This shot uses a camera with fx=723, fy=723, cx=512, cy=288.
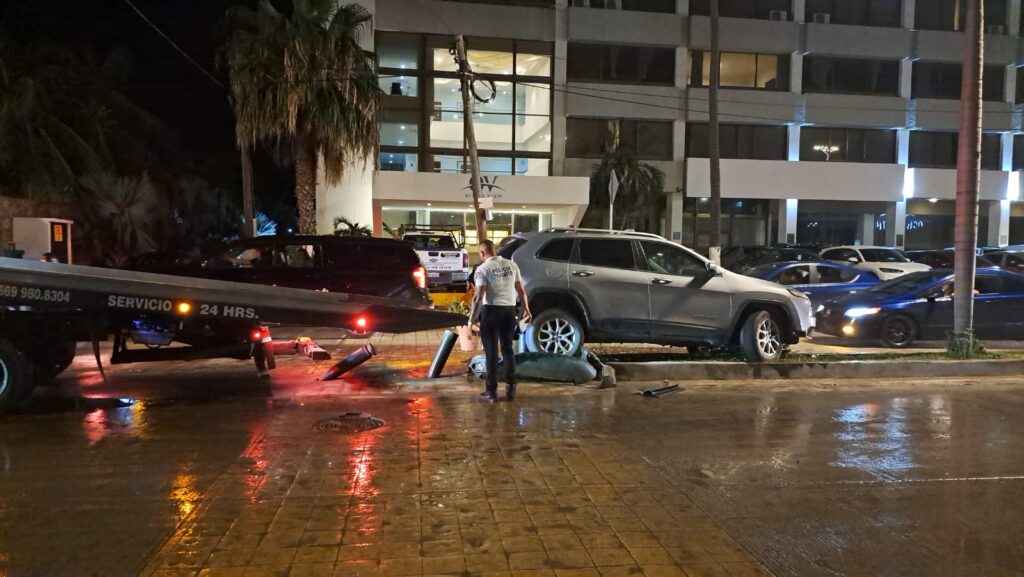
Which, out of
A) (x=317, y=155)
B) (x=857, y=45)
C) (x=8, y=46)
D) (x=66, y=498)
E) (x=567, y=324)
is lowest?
(x=66, y=498)

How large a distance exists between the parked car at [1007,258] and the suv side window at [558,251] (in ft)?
44.4

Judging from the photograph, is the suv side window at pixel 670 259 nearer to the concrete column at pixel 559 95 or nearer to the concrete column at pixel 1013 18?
the concrete column at pixel 559 95

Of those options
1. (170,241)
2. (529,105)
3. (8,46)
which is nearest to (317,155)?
(170,241)

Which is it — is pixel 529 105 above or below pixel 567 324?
above

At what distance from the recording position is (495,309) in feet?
26.0

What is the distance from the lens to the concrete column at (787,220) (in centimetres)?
3256

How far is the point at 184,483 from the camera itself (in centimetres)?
530

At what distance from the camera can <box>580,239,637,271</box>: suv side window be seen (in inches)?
386

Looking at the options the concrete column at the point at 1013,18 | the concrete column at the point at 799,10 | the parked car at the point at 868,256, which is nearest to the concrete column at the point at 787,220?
the concrete column at the point at 799,10

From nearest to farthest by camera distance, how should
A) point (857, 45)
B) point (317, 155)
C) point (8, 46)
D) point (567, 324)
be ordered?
point (567, 324) < point (317, 155) < point (8, 46) < point (857, 45)

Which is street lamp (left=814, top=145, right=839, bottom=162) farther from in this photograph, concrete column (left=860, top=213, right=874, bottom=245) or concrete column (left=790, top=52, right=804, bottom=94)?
concrete column (left=860, top=213, right=874, bottom=245)

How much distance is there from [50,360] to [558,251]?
604 cm

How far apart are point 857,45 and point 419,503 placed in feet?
116

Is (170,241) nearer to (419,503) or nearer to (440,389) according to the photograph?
(440,389)
